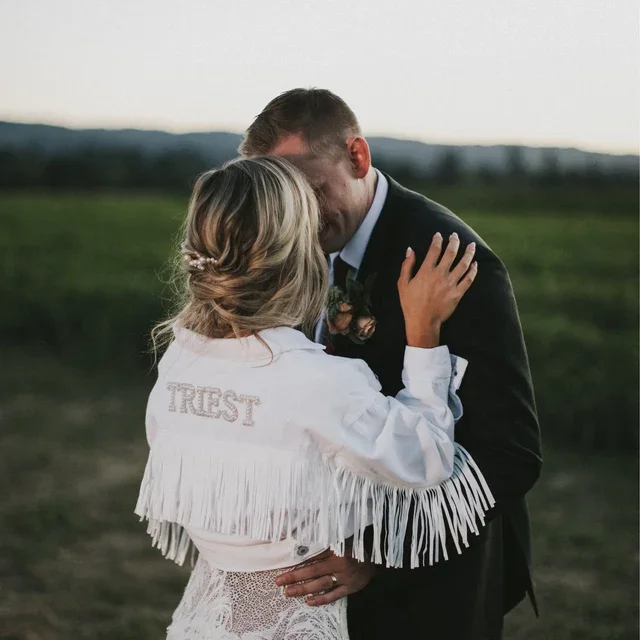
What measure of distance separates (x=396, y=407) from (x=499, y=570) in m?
0.78

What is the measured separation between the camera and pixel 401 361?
2168mm

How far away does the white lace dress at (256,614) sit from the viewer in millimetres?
1868

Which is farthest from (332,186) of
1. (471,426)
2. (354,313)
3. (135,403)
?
(135,403)

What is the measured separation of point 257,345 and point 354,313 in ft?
1.74

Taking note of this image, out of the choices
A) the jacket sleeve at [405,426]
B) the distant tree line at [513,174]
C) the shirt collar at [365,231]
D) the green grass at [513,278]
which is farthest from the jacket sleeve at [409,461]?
the green grass at [513,278]

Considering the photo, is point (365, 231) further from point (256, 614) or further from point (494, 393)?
point (256, 614)

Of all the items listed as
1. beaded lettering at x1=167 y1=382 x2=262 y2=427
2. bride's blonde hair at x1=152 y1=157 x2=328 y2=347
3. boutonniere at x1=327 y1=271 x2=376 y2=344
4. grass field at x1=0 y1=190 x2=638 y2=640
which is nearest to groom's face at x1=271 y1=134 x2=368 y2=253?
boutonniere at x1=327 y1=271 x2=376 y2=344

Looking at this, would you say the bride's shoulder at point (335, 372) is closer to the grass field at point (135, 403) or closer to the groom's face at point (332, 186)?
the groom's face at point (332, 186)

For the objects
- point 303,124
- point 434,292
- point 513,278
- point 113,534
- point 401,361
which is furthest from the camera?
point 513,278

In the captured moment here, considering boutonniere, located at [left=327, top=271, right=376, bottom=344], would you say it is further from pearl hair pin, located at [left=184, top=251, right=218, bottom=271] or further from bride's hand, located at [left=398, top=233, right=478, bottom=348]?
pearl hair pin, located at [left=184, top=251, right=218, bottom=271]

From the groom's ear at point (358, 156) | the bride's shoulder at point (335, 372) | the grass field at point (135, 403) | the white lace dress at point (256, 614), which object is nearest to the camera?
the bride's shoulder at point (335, 372)

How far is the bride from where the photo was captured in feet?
5.74

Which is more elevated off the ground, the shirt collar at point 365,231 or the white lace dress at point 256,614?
the shirt collar at point 365,231

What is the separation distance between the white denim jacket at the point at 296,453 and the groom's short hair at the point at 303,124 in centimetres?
67
